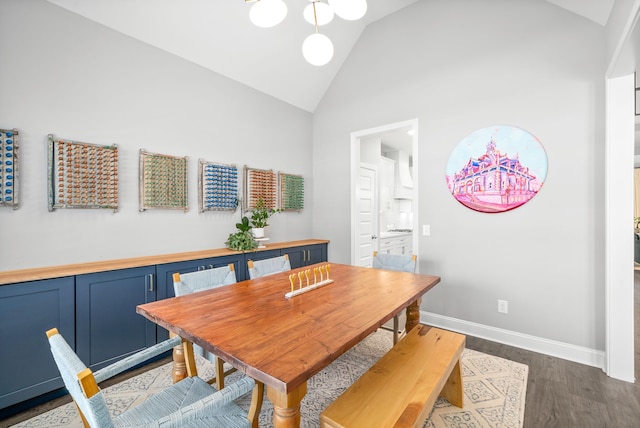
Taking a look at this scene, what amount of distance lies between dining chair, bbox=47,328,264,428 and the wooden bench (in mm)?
389

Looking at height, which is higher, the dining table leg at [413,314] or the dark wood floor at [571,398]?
the dining table leg at [413,314]

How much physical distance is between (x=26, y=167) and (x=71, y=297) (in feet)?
3.62

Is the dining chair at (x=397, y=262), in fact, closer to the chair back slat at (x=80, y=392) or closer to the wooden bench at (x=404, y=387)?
the wooden bench at (x=404, y=387)

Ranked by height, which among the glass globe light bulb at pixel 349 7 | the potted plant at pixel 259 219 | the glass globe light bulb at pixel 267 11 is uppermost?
the glass globe light bulb at pixel 349 7

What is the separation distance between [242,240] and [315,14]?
2.36 metres

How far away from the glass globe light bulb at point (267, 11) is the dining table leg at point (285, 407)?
1973mm

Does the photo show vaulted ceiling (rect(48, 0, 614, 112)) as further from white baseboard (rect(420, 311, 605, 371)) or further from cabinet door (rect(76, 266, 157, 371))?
white baseboard (rect(420, 311, 605, 371))

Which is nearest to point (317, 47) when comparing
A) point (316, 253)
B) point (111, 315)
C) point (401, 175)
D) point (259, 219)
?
point (259, 219)

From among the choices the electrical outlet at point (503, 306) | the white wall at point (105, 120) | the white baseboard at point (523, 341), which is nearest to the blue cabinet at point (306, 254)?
the white wall at point (105, 120)

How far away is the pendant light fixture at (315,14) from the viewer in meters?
1.73

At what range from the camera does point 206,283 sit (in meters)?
2.11

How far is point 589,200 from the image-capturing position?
2525mm

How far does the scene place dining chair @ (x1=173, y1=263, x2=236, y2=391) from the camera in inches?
73.8

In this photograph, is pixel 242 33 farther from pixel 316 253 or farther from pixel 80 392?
pixel 80 392
